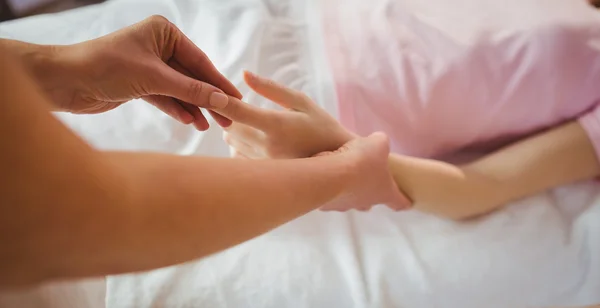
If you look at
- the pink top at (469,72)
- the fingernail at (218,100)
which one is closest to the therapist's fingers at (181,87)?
the fingernail at (218,100)

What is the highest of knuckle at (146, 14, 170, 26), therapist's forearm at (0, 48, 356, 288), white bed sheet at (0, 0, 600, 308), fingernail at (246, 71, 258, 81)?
knuckle at (146, 14, 170, 26)

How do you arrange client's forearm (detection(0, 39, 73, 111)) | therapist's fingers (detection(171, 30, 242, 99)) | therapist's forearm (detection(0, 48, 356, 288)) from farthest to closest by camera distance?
therapist's fingers (detection(171, 30, 242, 99))
client's forearm (detection(0, 39, 73, 111))
therapist's forearm (detection(0, 48, 356, 288))

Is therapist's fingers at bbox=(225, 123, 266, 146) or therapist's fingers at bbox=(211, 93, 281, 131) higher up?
therapist's fingers at bbox=(211, 93, 281, 131)

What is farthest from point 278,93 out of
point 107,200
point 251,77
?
point 107,200

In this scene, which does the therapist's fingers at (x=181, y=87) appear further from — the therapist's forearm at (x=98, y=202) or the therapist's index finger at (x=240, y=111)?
the therapist's forearm at (x=98, y=202)

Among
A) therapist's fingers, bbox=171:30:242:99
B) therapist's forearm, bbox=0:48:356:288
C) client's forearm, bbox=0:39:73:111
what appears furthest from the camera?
therapist's fingers, bbox=171:30:242:99

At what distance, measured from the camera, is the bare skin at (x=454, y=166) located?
2.72 feet

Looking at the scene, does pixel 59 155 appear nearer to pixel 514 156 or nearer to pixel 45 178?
pixel 45 178

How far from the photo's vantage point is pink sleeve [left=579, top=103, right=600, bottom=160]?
85 centimetres

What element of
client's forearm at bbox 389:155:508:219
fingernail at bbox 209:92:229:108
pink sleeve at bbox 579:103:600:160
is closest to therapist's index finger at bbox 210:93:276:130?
fingernail at bbox 209:92:229:108

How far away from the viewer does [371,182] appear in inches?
30.0

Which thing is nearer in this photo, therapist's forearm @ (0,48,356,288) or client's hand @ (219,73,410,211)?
therapist's forearm @ (0,48,356,288)

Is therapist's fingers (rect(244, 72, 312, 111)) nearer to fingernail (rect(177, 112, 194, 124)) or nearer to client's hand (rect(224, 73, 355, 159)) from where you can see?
client's hand (rect(224, 73, 355, 159))

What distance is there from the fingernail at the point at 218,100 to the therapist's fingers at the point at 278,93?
0.27ft
